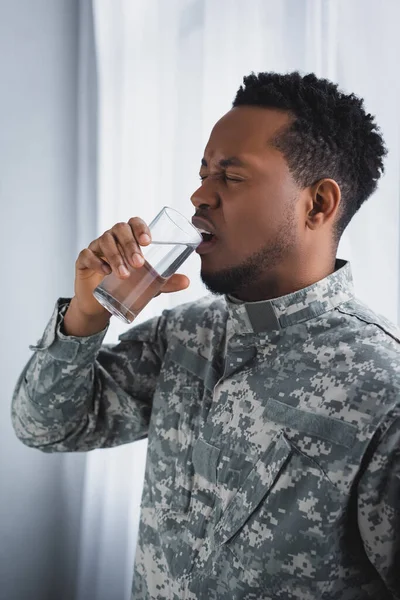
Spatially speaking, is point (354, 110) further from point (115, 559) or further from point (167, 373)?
point (115, 559)

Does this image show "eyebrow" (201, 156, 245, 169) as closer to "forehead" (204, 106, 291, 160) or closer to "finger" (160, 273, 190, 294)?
"forehead" (204, 106, 291, 160)

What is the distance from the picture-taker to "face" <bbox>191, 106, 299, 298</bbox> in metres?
0.98

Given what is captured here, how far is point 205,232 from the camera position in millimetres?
1003

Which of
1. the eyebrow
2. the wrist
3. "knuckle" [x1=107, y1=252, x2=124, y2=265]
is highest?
the eyebrow

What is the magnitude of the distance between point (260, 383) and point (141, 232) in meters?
0.28

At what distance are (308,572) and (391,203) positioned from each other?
27.1 inches

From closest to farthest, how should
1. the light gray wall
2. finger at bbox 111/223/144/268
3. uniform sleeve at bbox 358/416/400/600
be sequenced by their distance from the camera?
uniform sleeve at bbox 358/416/400/600 < finger at bbox 111/223/144/268 < the light gray wall

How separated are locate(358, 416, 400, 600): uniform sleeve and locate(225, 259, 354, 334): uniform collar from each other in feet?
0.71

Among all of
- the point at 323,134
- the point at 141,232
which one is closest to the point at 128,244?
the point at 141,232

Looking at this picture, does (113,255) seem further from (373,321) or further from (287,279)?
(373,321)

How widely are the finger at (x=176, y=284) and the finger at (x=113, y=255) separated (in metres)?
0.14

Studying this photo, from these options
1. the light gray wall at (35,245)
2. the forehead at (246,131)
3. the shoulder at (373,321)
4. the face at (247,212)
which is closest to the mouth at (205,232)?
the face at (247,212)

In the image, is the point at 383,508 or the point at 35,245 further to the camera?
the point at 35,245

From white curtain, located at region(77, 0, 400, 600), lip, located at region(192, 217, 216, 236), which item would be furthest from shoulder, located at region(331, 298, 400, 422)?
white curtain, located at region(77, 0, 400, 600)
